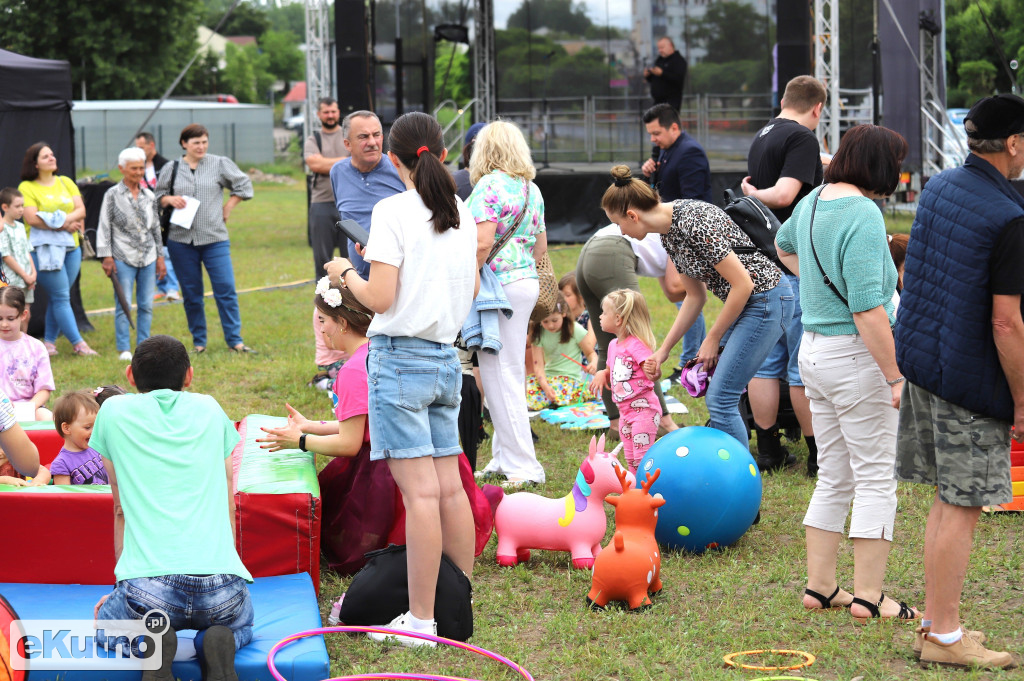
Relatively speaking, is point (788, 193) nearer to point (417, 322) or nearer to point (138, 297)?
point (417, 322)

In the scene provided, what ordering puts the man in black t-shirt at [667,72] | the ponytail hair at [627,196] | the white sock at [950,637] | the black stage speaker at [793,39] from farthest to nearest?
the man in black t-shirt at [667,72], the black stage speaker at [793,39], the ponytail hair at [627,196], the white sock at [950,637]

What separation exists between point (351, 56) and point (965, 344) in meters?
10.5

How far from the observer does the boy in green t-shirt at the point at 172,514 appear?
3059mm

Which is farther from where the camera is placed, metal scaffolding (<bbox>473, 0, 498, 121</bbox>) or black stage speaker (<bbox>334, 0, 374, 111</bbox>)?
metal scaffolding (<bbox>473, 0, 498, 121</bbox>)

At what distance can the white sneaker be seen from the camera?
141 inches

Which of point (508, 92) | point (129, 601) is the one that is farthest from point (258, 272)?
point (129, 601)

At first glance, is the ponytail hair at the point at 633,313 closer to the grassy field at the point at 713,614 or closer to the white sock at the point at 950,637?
the grassy field at the point at 713,614

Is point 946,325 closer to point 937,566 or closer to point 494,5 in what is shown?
point 937,566

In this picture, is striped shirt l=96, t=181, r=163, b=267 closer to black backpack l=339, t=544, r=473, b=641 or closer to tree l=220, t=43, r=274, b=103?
black backpack l=339, t=544, r=473, b=641

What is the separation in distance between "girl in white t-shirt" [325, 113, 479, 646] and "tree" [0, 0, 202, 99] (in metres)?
35.2

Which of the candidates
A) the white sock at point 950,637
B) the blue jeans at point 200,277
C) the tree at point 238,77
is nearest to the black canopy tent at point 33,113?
the blue jeans at point 200,277

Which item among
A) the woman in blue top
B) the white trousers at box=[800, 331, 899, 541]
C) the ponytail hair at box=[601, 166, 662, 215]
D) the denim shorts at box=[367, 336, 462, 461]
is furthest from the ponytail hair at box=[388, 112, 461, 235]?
the white trousers at box=[800, 331, 899, 541]

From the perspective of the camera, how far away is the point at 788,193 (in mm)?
5480

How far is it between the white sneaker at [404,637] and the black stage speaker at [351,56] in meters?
9.58
